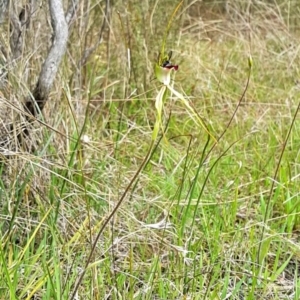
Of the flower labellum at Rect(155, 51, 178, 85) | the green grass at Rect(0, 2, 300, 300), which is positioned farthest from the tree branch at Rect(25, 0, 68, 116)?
the flower labellum at Rect(155, 51, 178, 85)

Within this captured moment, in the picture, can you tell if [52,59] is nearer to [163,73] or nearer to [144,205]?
[144,205]

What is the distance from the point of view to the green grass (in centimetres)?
117

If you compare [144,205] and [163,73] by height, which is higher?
[163,73]

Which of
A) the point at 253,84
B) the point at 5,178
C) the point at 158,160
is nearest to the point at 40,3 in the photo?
the point at 5,178

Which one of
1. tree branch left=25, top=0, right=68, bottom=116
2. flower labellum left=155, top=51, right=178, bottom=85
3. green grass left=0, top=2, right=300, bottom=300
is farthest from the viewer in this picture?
tree branch left=25, top=0, right=68, bottom=116

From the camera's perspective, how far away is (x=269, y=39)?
3127 millimetres

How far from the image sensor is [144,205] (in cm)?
151

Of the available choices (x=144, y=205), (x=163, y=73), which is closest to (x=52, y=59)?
(x=144, y=205)

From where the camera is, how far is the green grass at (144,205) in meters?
1.17

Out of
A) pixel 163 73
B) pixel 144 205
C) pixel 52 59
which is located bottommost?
pixel 144 205

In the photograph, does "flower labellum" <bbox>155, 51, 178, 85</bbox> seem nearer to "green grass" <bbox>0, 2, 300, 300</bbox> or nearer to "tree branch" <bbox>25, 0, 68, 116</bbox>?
"green grass" <bbox>0, 2, 300, 300</bbox>

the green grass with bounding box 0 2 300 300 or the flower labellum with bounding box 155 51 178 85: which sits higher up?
the flower labellum with bounding box 155 51 178 85

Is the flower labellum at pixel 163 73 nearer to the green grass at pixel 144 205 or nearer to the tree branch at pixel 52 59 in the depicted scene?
the green grass at pixel 144 205

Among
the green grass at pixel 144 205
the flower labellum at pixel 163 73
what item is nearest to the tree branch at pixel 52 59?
the green grass at pixel 144 205
